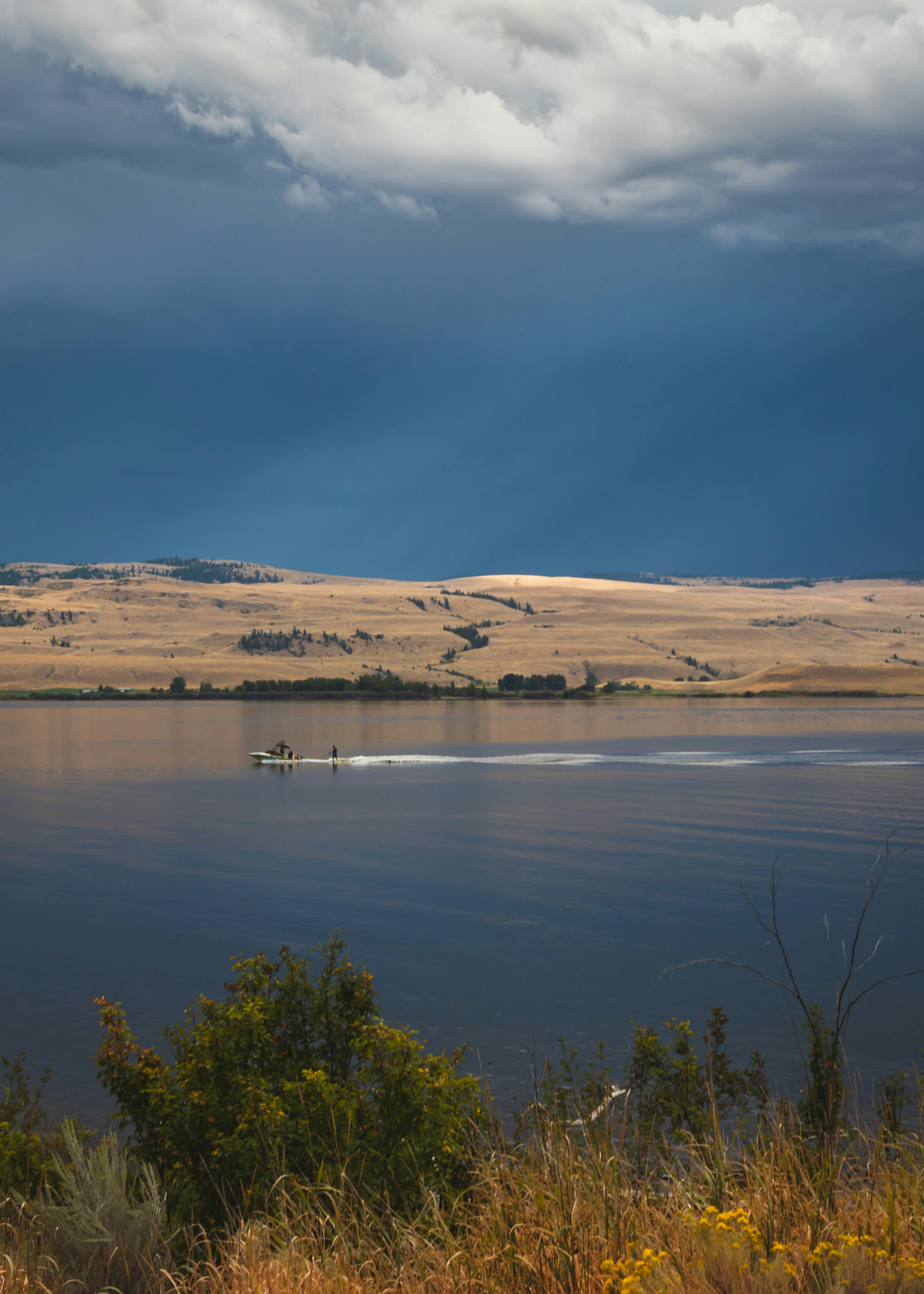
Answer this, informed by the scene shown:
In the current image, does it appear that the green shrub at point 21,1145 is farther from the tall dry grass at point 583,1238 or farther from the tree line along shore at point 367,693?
the tree line along shore at point 367,693

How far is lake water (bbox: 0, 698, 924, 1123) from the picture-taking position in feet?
76.1

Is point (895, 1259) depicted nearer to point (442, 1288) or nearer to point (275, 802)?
point (442, 1288)

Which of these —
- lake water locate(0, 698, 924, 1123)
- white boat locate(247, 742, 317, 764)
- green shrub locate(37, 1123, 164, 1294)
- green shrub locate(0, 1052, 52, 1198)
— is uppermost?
green shrub locate(37, 1123, 164, 1294)

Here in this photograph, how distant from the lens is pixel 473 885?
38312 mm

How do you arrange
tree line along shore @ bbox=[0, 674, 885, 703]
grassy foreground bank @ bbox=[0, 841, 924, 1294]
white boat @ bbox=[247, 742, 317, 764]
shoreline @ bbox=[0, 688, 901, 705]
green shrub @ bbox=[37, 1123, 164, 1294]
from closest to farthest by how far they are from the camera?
grassy foreground bank @ bbox=[0, 841, 924, 1294], green shrub @ bbox=[37, 1123, 164, 1294], white boat @ bbox=[247, 742, 317, 764], shoreline @ bbox=[0, 688, 901, 705], tree line along shore @ bbox=[0, 674, 885, 703]

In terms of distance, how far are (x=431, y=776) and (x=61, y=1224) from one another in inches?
2604

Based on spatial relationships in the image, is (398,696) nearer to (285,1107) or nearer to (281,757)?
(281,757)

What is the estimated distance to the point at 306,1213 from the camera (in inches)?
348

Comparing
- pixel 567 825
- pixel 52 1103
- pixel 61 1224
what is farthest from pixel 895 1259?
pixel 567 825

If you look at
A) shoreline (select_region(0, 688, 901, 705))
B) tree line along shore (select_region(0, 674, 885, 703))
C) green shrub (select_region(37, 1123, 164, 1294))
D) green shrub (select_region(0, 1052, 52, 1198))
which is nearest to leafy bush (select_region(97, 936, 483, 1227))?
green shrub (select_region(37, 1123, 164, 1294))

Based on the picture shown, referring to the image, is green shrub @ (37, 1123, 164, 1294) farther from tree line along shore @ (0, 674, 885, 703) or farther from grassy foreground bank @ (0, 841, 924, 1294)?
tree line along shore @ (0, 674, 885, 703)

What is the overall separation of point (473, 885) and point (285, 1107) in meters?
28.1

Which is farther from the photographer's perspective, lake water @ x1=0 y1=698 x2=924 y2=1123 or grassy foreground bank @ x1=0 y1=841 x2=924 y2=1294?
lake water @ x1=0 y1=698 x2=924 y2=1123

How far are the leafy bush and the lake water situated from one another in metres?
5.70
